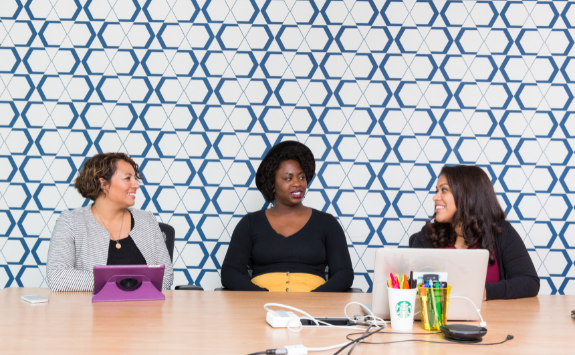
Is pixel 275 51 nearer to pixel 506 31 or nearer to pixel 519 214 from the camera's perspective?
pixel 506 31

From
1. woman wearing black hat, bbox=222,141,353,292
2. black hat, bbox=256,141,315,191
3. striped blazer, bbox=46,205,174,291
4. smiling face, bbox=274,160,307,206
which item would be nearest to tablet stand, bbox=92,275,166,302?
striped blazer, bbox=46,205,174,291

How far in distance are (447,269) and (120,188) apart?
188cm

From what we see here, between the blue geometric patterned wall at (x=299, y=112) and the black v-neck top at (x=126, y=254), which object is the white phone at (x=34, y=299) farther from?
the blue geometric patterned wall at (x=299, y=112)

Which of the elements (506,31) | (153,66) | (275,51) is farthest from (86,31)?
(506,31)

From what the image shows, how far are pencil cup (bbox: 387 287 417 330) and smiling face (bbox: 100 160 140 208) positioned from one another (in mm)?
1744

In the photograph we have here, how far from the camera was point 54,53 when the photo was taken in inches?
142

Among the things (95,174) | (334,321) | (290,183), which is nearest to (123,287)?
(334,321)

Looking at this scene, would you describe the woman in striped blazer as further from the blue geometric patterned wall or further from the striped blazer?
the blue geometric patterned wall

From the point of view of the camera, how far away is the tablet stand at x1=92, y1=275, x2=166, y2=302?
1.92 m

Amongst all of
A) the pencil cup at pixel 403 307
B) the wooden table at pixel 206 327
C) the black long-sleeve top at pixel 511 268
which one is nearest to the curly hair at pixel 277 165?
the black long-sleeve top at pixel 511 268

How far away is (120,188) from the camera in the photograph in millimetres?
2787

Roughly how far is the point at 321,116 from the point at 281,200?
0.76m

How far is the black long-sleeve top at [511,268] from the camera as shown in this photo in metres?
2.13

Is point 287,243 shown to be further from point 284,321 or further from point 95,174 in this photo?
point 284,321
